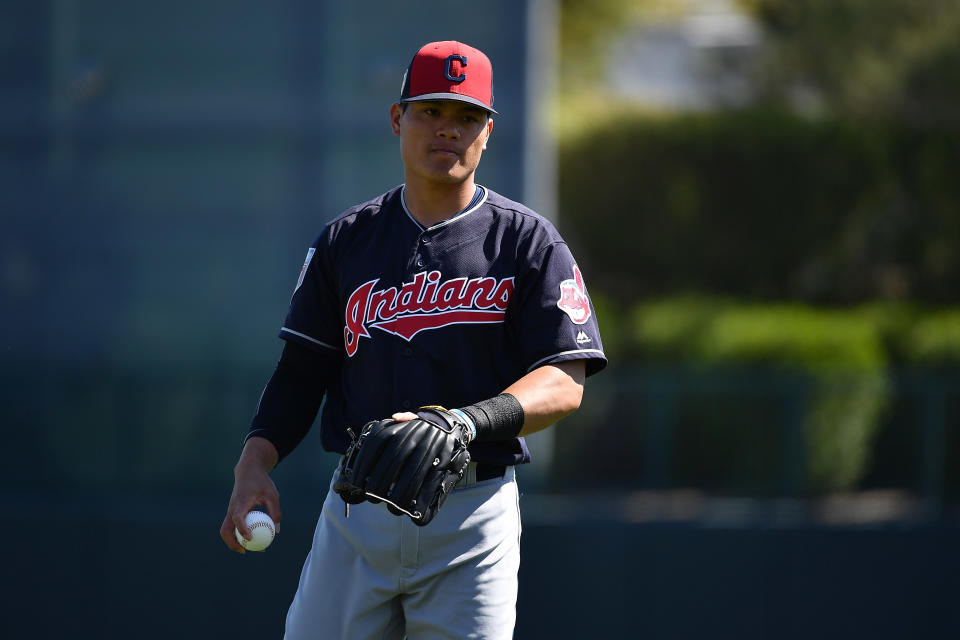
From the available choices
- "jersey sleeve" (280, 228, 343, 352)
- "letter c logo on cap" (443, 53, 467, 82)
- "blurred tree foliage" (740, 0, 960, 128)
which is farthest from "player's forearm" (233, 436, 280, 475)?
"blurred tree foliage" (740, 0, 960, 128)

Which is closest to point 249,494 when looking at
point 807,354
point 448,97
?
point 448,97

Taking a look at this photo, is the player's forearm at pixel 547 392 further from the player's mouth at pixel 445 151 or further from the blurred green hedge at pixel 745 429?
the blurred green hedge at pixel 745 429

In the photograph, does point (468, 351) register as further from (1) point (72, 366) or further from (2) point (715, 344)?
(2) point (715, 344)

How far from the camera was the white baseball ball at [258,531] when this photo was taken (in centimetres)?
255

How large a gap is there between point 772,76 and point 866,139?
2836 mm

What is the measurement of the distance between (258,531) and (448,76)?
44.0 inches

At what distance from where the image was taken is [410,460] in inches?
89.3

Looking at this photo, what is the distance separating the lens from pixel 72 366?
7.05m

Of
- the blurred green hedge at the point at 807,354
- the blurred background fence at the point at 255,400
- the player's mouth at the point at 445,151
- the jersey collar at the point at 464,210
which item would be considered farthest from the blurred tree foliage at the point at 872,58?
the player's mouth at the point at 445,151

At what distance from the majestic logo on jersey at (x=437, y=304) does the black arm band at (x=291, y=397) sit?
297 mm

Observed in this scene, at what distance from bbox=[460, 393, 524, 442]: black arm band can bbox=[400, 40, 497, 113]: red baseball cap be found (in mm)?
698

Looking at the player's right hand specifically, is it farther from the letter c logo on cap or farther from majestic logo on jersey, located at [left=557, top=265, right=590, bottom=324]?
the letter c logo on cap

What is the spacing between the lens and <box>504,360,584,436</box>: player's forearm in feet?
7.98

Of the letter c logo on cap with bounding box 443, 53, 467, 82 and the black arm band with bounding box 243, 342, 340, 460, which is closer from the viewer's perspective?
the letter c logo on cap with bounding box 443, 53, 467, 82
